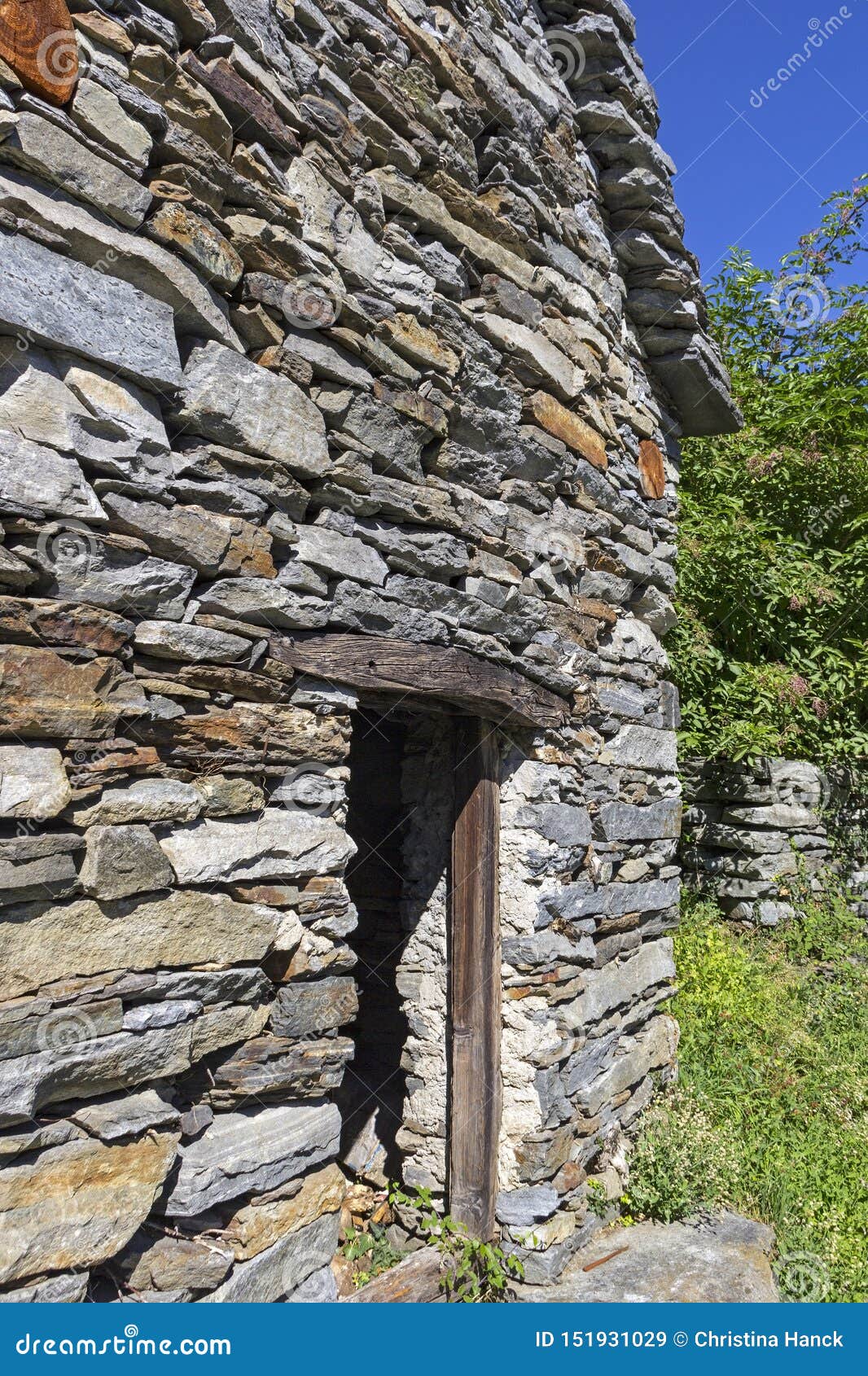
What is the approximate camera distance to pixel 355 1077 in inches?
175

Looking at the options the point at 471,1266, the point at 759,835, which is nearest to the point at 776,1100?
the point at 471,1266

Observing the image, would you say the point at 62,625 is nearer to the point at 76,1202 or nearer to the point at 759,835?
the point at 76,1202

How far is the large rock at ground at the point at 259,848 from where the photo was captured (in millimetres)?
2066

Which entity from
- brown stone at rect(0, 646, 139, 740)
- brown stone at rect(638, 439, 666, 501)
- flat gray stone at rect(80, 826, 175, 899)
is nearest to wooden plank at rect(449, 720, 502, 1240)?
flat gray stone at rect(80, 826, 175, 899)

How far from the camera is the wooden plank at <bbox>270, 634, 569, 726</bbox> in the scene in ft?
7.93

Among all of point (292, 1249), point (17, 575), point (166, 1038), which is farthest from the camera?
point (292, 1249)

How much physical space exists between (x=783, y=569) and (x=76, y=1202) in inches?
229

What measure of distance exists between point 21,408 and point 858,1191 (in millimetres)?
4243

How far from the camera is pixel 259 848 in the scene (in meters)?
2.22

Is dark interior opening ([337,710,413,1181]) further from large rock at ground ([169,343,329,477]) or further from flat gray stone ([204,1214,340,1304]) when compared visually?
large rock at ground ([169,343,329,477])

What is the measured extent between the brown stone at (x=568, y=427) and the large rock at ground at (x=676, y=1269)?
123 inches

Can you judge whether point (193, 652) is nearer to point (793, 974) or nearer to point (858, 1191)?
point (858, 1191)

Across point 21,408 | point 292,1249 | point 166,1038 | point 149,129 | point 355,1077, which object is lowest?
point 355,1077

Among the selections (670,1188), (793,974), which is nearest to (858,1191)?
(670,1188)
